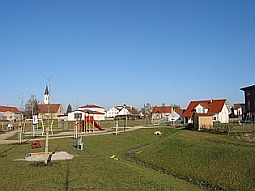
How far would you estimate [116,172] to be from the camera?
51.1ft

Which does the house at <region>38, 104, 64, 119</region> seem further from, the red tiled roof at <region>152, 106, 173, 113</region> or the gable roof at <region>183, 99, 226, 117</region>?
the red tiled roof at <region>152, 106, 173, 113</region>

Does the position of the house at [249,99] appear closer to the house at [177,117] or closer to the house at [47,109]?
the house at [177,117]

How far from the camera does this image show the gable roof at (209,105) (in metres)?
67.7

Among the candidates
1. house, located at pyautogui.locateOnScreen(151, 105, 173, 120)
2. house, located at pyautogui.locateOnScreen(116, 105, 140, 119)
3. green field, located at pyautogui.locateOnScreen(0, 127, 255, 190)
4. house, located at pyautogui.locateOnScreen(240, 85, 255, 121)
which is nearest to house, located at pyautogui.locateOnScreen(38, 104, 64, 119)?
green field, located at pyautogui.locateOnScreen(0, 127, 255, 190)

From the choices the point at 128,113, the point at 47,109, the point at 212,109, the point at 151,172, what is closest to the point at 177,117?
the point at 212,109

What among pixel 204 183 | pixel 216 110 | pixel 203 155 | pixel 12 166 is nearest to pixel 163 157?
pixel 203 155

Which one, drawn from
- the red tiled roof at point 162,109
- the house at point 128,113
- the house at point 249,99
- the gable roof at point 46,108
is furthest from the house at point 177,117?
the red tiled roof at point 162,109

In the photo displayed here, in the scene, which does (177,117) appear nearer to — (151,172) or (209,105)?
(209,105)

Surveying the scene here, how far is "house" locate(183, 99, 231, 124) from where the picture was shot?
6688 cm

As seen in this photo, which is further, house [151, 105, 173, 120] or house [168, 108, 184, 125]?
house [151, 105, 173, 120]

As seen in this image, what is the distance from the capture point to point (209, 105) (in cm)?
7012

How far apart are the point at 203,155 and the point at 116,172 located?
826 centimetres

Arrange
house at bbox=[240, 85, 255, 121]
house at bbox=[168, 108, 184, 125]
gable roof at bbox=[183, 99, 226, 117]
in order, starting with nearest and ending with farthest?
house at bbox=[240, 85, 255, 121]
gable roof at bbox=[183, 99, 226, 117]
house at bbox=[168, 108, 184, 125]

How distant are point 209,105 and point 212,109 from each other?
2.12m
